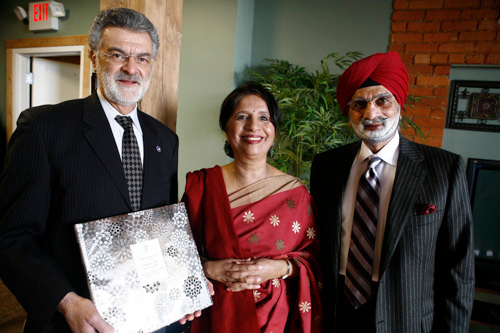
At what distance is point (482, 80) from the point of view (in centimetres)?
299

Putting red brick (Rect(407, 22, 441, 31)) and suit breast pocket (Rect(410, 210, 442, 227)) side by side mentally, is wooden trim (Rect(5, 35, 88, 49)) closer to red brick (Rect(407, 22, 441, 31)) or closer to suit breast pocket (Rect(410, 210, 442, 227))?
red brick (Rect(407, 22, 441, 31))

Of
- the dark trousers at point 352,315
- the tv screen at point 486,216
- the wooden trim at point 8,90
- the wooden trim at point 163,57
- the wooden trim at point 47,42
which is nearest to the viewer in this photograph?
the dark trousers at point 352,315

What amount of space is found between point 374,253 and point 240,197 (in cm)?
58

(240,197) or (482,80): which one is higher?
(482,80)

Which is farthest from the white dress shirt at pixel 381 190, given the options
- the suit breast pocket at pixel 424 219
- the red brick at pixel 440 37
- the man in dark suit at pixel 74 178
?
the red brick at pixel 440 37

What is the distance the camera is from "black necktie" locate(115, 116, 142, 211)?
3.64 feet

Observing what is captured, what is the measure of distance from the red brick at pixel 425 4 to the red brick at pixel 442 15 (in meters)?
0.05

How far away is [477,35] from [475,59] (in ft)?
0.70

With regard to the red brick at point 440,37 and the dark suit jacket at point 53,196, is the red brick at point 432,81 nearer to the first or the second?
the red brick at point 440,37

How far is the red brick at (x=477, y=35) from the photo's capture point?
289 cm

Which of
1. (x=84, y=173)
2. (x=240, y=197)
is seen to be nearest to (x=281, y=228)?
(x=240, y=197)

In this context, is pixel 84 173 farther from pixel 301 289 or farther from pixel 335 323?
pixel 335 323

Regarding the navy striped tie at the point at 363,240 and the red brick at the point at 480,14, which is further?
the red brick at the point at 480,14

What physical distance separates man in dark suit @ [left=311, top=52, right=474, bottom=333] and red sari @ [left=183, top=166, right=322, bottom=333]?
9cm
